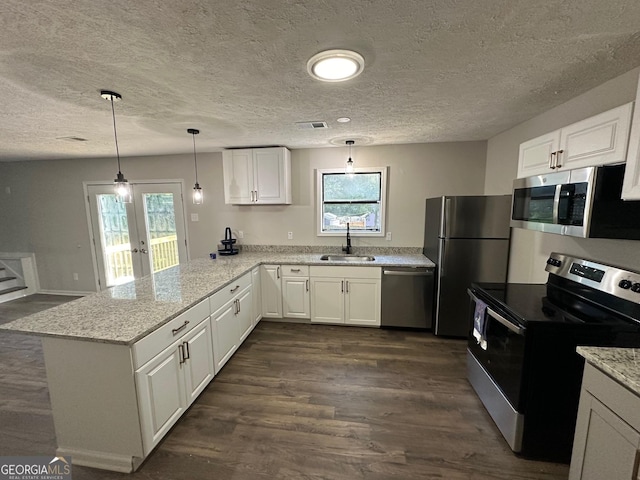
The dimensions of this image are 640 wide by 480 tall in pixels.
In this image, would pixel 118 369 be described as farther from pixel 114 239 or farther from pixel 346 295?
pixel 114 239

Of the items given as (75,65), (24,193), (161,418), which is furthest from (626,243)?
(24,193)

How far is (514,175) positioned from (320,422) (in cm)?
→ 301

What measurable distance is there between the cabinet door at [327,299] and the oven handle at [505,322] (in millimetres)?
1718

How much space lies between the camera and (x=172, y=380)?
1.75 m

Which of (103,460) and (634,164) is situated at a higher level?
(634,164)

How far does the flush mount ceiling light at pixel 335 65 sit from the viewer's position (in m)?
1.38

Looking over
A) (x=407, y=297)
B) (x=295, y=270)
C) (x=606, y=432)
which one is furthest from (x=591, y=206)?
(x=295, y=270)

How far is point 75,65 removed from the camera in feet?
4.78

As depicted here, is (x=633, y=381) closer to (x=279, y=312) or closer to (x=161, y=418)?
(x=161, y=418)

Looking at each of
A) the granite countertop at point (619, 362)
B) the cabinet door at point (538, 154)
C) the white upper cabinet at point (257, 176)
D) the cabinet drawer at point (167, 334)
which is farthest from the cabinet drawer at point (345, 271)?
the granite countertop at point (619, 362)

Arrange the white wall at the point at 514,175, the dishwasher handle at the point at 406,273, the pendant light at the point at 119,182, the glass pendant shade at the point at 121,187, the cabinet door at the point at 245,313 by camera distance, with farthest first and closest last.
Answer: the dishwasher handle at the point at 406,273, the cabinet door at the point at 245,313, the glass pendant shade at the point at 121,187, the pendant light at the point at 119,182, the white wall at the point at 514,175

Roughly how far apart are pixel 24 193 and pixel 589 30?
7233 millimetres

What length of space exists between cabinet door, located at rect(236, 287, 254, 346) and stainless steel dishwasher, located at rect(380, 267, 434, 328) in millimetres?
1628

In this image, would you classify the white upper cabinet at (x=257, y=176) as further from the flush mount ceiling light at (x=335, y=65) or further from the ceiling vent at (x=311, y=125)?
the flush mount ceiling light at (x=335, y=65)
